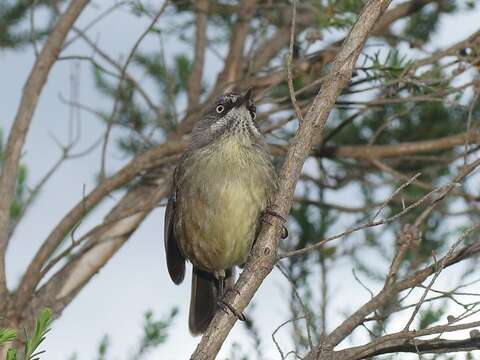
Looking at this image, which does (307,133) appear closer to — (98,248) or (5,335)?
(5,335)

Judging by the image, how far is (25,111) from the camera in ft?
17.0

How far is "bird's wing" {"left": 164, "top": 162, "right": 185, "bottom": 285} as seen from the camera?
5289 mm

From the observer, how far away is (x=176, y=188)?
5137 millimetres

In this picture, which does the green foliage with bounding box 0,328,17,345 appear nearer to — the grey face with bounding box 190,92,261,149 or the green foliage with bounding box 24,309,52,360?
the green foliage with bounding box 24,309,52,360

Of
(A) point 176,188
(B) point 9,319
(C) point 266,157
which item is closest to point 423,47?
(C) point 266,157

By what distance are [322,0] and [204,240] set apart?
2765 mm

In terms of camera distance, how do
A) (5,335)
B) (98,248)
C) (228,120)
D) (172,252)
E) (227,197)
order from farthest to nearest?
(98,248) → (172,252) → (228,120) → (227,197) → (5,335)

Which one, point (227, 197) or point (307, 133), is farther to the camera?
point (227, 197)

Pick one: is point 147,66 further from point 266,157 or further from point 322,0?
point 266,157

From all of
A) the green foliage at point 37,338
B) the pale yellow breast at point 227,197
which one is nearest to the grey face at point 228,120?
the pale yellow breast at point 227,197

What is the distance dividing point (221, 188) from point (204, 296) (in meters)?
1.31

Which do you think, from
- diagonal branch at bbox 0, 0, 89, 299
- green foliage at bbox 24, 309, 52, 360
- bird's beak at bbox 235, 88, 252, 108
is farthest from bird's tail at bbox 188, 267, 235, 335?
green foliage at bbox 24, 309, 52, 360

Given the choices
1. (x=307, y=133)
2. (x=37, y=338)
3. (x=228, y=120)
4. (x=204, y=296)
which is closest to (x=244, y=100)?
(x=228, y=120)

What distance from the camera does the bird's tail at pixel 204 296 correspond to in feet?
18.5
